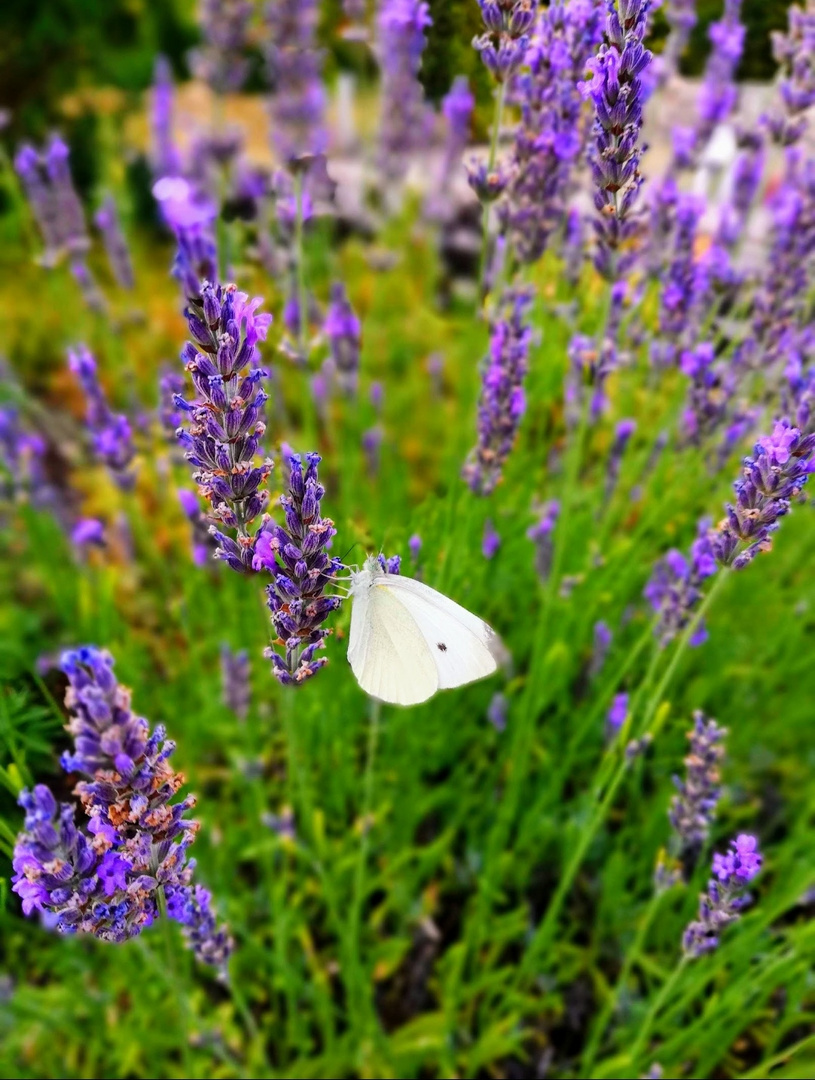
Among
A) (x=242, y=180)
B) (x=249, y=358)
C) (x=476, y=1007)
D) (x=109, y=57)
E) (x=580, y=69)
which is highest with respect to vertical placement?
(x=109, y=57)

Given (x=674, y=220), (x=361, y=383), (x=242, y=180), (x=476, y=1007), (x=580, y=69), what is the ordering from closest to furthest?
(x=580, y=69)
(x=674, y=220)
(x=476, y=1007)
(x=361, y=383)
(x=242, y=180)

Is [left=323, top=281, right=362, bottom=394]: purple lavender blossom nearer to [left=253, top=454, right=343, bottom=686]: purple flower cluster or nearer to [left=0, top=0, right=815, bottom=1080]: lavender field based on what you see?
[left=0, top=0, right=815, bottom=1080]: lavender field

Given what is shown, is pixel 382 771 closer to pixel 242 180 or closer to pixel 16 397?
pixel 16 397

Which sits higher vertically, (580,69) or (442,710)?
(580,69)

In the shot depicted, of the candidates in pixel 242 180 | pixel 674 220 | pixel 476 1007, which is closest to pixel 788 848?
pixel 476 1007

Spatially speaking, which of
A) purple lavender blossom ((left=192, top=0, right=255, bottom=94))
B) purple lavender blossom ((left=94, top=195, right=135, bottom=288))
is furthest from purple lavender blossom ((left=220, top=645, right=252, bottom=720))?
purple lavender blossom ((left=192, top=0, right=255, bottom=94))

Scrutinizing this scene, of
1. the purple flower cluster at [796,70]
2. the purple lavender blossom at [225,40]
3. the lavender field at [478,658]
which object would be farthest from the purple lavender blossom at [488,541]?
the purple lavender blossom at [225,40]

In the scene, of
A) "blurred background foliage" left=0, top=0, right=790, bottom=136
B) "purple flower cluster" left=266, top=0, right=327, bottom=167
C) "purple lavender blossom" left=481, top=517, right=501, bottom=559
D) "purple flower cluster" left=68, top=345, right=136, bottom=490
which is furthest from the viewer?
"blurred background foliage" left=0, top=0, right=790, bottom=136

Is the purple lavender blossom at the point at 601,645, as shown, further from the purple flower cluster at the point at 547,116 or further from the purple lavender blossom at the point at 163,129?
the purple lavender blossom at the point at 163,129
